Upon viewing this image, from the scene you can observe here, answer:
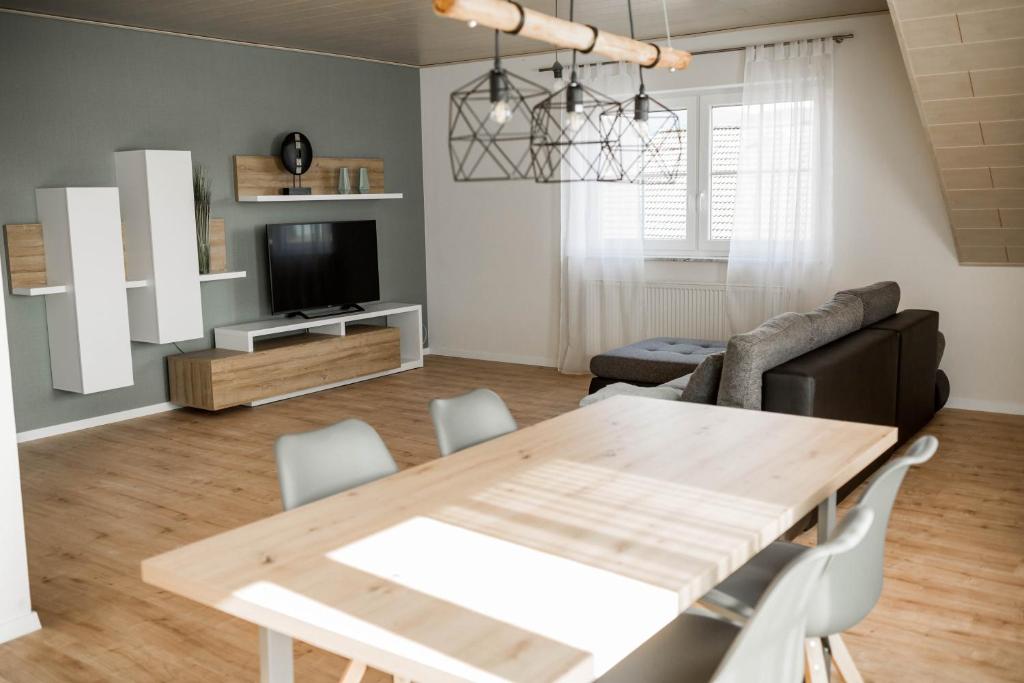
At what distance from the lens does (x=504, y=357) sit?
839cm

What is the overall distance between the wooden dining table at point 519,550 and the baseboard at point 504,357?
5284mm

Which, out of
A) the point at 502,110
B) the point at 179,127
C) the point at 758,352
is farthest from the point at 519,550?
the point at 179,127

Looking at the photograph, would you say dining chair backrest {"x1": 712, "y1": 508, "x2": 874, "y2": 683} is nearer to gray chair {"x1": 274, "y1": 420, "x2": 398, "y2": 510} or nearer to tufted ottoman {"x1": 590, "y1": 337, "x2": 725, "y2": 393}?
gray chair {"x1": 274, "y1": 420, "x2": 398, "y2": 510}

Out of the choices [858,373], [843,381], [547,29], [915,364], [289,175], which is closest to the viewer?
[547,29]

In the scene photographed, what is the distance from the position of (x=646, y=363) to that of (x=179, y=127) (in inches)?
138

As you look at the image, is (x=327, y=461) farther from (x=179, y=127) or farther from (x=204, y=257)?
(x=179, y=127)

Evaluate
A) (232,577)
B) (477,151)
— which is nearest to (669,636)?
(232,577)

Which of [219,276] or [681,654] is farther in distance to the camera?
[219,276]

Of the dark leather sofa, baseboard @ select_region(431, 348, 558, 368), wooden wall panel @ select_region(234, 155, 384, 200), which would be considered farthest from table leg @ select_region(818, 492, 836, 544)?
baseboard @ select_region(431, 348, 558, 368)

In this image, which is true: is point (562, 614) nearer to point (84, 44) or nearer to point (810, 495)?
point (810, 495)

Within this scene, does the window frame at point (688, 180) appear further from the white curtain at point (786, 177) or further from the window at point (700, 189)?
the white curtain at point (786, 177)

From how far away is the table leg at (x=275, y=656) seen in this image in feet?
6.51

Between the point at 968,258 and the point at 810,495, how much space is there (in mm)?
4530

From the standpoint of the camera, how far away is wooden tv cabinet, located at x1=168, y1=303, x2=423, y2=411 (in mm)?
6430
